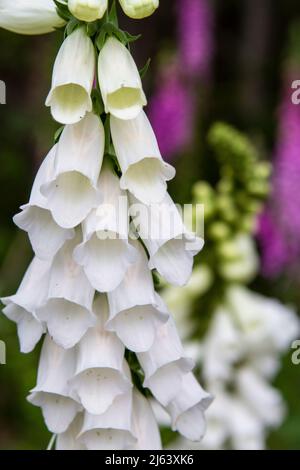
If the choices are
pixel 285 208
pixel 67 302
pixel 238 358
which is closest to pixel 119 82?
pixel 67 302

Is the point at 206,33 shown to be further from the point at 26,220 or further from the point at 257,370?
the point at 26,220

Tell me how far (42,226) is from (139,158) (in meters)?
0.17

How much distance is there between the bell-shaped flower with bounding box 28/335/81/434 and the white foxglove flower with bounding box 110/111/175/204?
0.92 ft

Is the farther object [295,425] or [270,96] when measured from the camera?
[270,96]

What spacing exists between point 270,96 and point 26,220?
5.25 metres

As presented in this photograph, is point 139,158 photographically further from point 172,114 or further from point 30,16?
point 172,114

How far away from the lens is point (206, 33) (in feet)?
13.5

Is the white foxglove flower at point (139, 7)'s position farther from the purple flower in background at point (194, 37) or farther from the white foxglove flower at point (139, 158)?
the purple flower in background at point (194, 37)

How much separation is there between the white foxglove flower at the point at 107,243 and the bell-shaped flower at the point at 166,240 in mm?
31

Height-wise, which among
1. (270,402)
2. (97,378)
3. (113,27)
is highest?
(113,27)

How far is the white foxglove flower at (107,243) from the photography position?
48.0 inches

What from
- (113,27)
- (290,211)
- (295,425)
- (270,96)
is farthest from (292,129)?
(270,96)

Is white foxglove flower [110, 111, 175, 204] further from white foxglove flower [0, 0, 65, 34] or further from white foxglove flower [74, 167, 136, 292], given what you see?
white foxglove flower [0, 0, 65, 34]

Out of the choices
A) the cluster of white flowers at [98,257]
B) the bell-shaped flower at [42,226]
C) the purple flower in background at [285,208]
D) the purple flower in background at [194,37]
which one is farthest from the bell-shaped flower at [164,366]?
the purple flower in background at [194,37]
